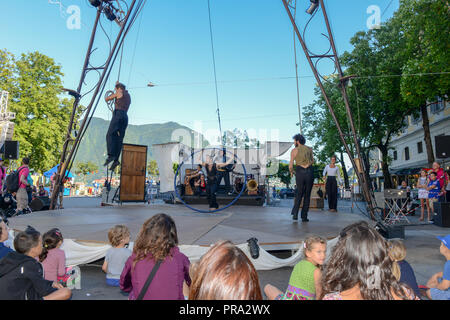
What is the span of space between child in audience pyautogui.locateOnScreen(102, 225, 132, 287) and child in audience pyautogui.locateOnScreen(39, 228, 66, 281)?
1.71 ft

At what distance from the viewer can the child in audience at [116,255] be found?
3.61 m

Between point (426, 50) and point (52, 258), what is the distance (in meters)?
18.8

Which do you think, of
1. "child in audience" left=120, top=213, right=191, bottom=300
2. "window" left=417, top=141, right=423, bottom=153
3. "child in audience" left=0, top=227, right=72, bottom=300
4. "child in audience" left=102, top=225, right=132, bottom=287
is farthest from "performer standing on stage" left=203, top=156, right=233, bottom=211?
"window" left=417, top=141, right=423, bottom=153

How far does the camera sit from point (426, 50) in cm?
1565

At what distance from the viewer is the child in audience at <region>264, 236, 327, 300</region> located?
7.57ft

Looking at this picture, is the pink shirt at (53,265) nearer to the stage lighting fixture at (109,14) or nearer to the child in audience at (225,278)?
the child in audience at (225,278)

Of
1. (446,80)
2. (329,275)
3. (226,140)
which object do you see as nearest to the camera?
(329,275)

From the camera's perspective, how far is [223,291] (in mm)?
1190

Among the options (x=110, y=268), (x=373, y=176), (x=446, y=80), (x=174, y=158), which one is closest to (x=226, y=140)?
(x=373, y=176)

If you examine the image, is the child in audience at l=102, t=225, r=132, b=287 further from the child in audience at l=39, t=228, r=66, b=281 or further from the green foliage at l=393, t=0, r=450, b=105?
the green foliage at l=393, t=0, r=450, b=105

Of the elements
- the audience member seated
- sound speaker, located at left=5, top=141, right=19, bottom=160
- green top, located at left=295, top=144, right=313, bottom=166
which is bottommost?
the audience member seated

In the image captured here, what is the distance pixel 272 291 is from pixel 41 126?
86.3 feet

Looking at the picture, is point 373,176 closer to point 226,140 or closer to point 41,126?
point 226,140

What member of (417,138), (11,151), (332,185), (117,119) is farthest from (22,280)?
(417,138)
